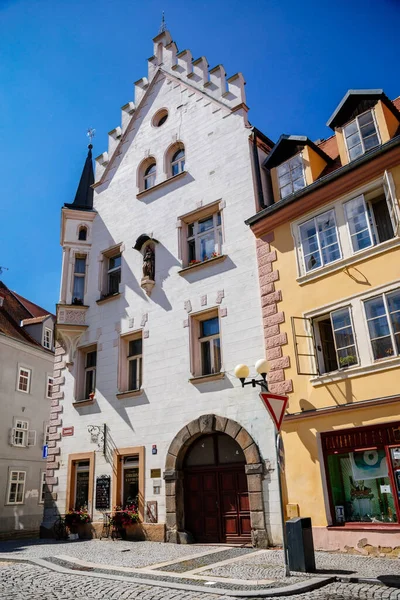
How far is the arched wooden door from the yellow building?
6.20ft

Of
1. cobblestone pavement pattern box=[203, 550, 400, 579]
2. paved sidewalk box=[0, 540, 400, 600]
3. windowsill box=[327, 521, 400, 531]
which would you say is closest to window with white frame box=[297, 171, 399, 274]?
windowsill box=[327, 521, 400, 531]

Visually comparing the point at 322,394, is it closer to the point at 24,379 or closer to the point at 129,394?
the point at 129,394

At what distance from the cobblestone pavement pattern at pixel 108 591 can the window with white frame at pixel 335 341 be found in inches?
220

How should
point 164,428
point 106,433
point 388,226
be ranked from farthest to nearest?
point 106,433
point 164,428
point 388,226

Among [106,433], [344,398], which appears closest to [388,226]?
[344,398]

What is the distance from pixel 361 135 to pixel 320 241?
334 centimetres

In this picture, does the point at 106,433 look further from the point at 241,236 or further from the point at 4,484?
A: the point at 4,484

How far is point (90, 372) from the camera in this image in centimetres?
1947

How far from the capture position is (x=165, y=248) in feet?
59.7

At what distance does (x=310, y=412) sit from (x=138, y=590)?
6.08m

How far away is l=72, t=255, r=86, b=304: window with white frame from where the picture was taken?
66.6 feet

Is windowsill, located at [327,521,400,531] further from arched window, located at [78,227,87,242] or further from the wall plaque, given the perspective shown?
arched window, located at [78,227,87,242]

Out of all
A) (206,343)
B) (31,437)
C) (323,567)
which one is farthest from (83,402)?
(31,437)

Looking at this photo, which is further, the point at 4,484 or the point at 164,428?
the point at 4,484
